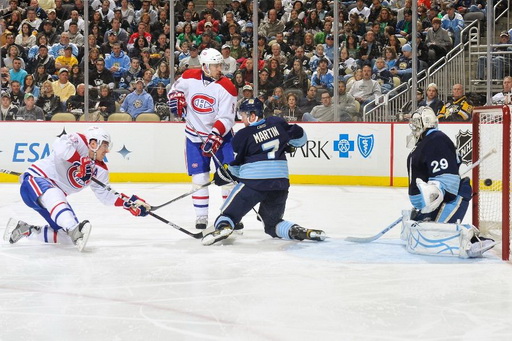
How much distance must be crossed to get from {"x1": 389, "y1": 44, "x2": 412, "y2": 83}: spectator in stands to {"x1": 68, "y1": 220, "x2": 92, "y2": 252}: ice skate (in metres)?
5.21

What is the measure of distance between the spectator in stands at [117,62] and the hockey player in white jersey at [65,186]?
15.7 ft

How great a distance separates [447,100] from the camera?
9086mm

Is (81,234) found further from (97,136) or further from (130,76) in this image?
(130,76)

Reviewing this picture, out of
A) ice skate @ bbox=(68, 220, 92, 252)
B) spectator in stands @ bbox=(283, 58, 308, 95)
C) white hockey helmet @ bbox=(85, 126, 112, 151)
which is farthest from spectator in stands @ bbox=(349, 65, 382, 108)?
ice skate @ bbox=(68, 220, 92, 252)

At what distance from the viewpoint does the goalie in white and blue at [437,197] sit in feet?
15.0

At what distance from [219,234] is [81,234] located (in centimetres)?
83

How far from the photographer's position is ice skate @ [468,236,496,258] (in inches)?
180

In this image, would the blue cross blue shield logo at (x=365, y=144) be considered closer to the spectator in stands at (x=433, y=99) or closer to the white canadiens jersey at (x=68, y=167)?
the spectator in stands at (x=433, y=99)

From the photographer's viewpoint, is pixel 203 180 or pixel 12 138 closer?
pixel 203 180

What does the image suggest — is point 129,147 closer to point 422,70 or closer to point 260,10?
point 260,10

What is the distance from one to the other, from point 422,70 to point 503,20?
1.09 meters

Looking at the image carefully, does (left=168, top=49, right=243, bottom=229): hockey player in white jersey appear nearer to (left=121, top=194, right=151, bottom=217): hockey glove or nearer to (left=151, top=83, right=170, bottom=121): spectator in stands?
(left=121, top=194, right=151, bottom=217): hockey glove

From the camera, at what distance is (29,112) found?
976 centimetres

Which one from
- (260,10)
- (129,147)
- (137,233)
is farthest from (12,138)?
(137,233)
